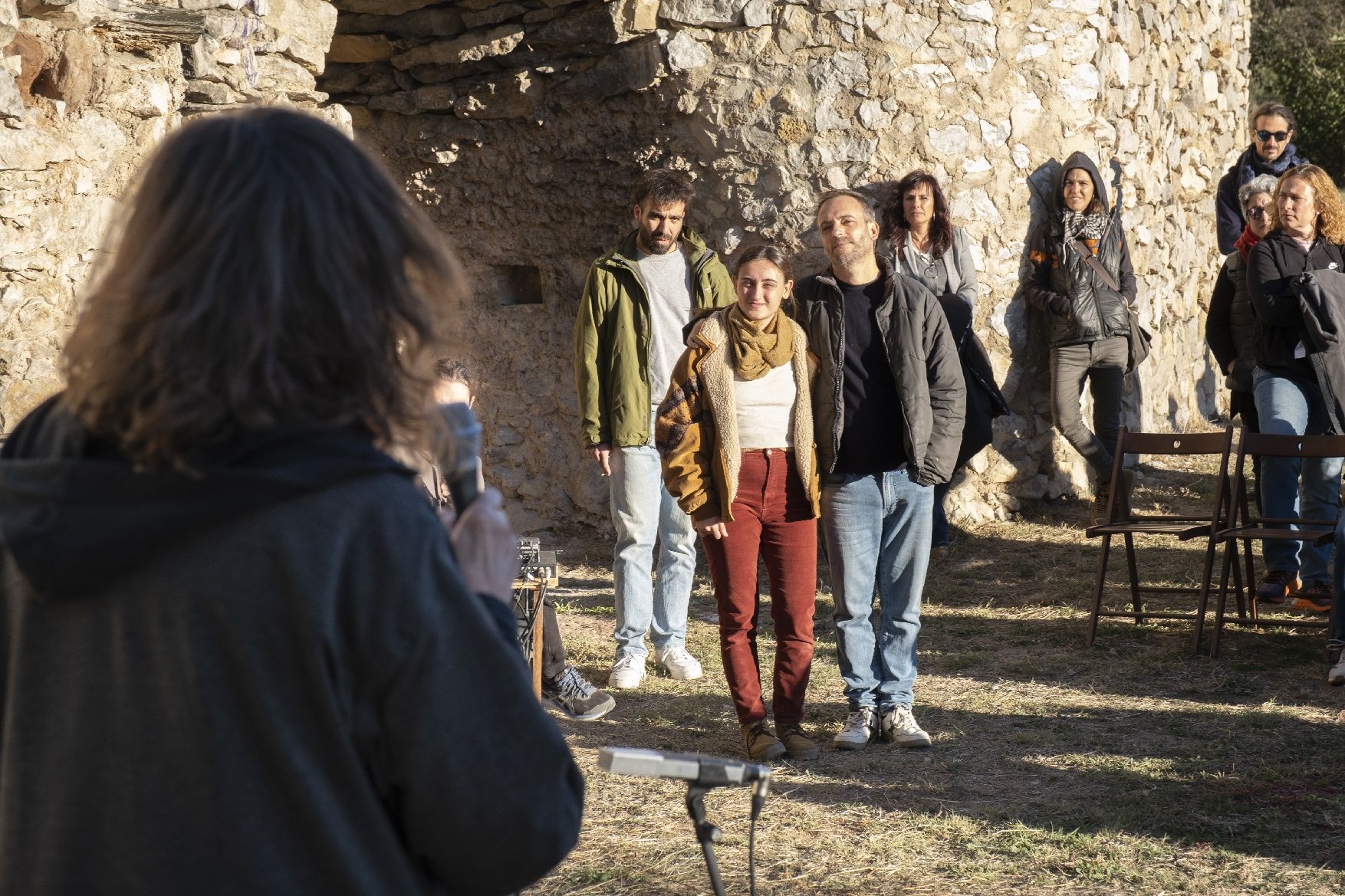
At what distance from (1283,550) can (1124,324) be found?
1639mm

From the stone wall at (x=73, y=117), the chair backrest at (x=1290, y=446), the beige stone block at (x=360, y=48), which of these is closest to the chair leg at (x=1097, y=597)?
the chair backrest at (x=1290, y=446)

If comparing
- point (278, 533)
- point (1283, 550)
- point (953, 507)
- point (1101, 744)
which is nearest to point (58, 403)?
point (278, 533)

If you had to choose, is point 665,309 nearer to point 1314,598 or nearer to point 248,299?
point 1314,598

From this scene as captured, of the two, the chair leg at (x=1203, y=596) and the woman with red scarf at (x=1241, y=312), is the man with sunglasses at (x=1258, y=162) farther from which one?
the chair leg at (x=1203, y=596)

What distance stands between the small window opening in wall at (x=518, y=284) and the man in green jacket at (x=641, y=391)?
3.10 meters

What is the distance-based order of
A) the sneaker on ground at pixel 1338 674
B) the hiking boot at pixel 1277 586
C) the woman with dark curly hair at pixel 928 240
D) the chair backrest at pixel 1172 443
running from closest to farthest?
the sneaker on ground at pixel 1338 674, the chair backrest at pixel 1172 443, the hiking boot at pixel 1277 586, the woman with dark curly hair at pixel 928 240

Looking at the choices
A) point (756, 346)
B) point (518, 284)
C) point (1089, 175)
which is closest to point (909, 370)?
point (756, 346)

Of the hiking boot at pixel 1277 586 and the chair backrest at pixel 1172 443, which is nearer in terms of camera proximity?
the chair backrest at pixel 1172 443

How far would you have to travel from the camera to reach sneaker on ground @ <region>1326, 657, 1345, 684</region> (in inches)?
166

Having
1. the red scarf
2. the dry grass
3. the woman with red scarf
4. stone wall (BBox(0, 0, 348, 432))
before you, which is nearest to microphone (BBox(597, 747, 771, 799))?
the dry grass

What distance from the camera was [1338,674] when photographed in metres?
4.23

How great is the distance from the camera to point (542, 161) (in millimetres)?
7496

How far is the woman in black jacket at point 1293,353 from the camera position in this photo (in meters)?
5.25

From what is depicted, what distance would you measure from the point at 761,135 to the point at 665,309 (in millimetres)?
1991
